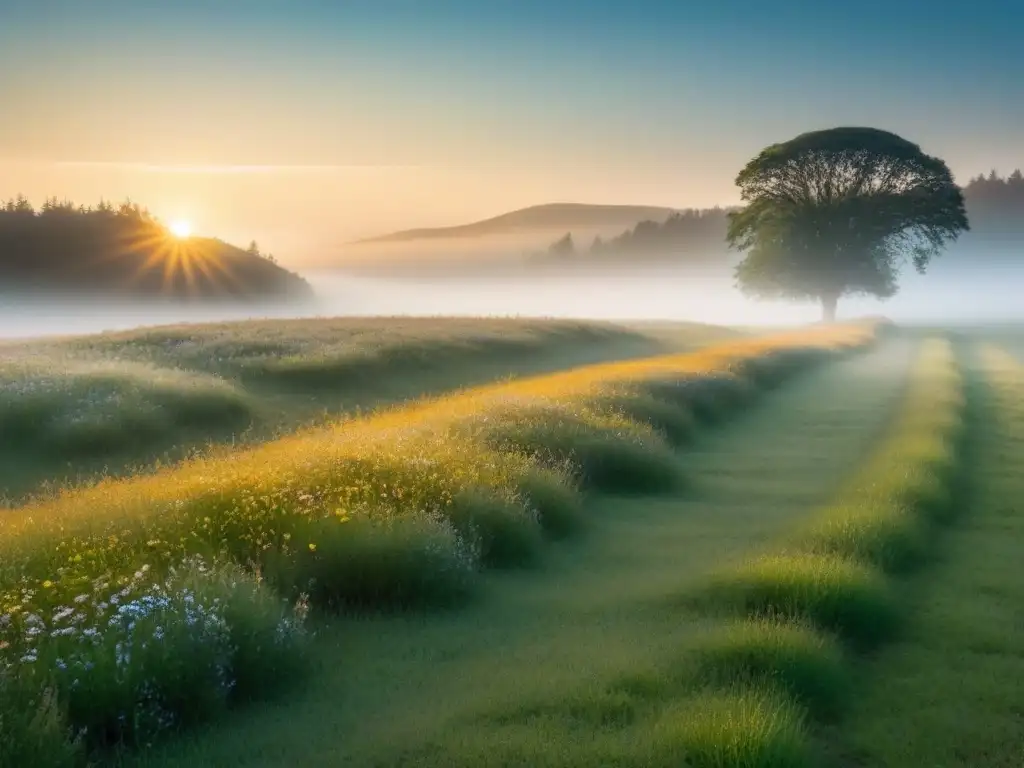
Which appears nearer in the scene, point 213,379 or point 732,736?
point 732,736

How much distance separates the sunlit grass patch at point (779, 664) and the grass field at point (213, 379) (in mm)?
13720

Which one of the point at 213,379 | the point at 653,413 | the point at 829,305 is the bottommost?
the point at 653,413

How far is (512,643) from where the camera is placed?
27.9ft

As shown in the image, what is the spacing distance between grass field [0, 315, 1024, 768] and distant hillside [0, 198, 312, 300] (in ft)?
350

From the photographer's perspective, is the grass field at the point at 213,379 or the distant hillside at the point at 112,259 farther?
the distant hillside at the point at 112,259

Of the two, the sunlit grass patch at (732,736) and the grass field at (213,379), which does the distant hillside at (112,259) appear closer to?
the grass field at (213,379)

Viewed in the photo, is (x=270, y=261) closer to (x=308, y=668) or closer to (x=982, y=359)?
(x=982, y=359)

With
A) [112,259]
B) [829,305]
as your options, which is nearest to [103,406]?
[829,305]

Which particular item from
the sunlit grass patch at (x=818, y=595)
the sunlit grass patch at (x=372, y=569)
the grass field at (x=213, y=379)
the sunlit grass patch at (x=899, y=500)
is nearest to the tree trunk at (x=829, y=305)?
the grass field at (x=213, y=379)

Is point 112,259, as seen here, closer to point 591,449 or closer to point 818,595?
point 591,449

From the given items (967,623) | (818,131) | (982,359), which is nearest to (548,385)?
(967,623)

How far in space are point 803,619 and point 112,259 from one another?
123 metres

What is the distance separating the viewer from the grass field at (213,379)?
21281 millimetres

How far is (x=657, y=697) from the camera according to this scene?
23.1ft
